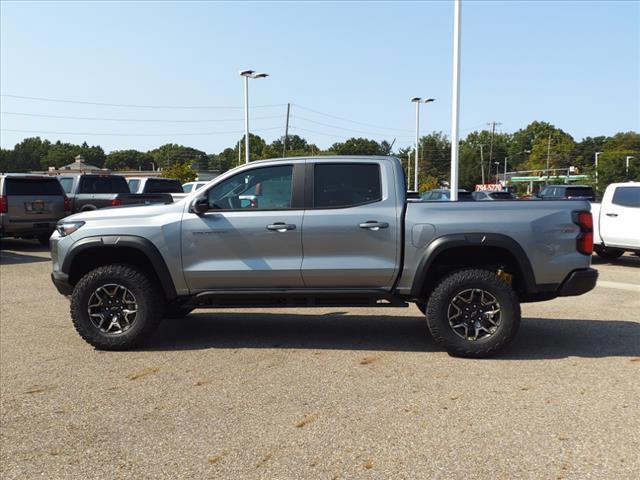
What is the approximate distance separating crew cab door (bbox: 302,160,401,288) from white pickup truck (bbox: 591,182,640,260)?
8.27 meters

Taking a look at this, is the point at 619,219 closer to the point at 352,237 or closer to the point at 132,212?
the point at 352,237

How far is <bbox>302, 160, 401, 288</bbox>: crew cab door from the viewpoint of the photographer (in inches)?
224

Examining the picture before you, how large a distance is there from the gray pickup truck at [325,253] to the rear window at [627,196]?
317 inches

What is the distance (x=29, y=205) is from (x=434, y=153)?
359ft

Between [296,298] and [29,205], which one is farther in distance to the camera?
[29,205]

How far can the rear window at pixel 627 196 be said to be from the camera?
12562 millimetres

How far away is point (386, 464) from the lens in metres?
3.46

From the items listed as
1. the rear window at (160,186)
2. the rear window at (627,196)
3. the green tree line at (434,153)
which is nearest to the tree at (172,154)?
the green tree line at (434,153)

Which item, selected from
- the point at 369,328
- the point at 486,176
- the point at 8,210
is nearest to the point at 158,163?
the point at 486,176

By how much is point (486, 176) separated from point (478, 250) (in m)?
125

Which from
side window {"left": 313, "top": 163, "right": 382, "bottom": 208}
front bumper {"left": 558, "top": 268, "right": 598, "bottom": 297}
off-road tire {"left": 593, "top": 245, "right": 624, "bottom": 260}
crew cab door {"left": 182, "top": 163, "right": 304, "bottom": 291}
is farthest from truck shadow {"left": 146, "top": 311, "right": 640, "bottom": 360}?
off-road tire {"left": 593, "top": 245, "right": 624, "bottom": 260}

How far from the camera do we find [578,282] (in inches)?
219

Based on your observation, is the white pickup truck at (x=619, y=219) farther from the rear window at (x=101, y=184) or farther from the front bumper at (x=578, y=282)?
the rear window at (x=101, y=184)

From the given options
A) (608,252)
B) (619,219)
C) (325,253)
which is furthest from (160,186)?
(325,253)
